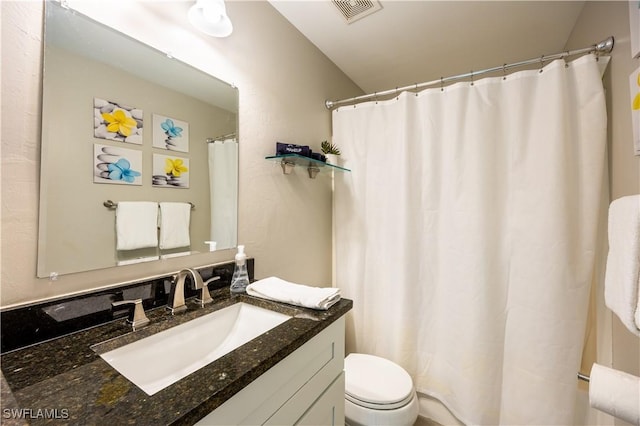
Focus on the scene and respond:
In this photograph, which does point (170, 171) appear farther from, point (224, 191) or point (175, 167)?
point (224, 191)

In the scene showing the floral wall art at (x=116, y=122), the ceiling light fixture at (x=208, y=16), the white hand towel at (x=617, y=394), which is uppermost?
the ceiling light fixture at (x=208, y=16)

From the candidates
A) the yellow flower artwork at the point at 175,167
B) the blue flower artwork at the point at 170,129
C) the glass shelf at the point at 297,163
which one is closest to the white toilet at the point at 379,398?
the glass shelf at the point at 297,163

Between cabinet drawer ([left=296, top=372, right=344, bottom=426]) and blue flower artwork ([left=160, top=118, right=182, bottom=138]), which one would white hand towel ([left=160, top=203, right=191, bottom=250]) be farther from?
cabinet drawer ([left=296, top=372, right=344, bottom=426])

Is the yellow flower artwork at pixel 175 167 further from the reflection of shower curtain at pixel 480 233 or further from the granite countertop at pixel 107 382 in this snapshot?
the reflection of shower curtain at pixel 480 233

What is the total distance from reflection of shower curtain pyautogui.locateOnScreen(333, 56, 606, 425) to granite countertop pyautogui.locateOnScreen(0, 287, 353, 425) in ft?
3.48

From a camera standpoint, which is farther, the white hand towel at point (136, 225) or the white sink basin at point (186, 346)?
the white hand towel at point (136, 225)

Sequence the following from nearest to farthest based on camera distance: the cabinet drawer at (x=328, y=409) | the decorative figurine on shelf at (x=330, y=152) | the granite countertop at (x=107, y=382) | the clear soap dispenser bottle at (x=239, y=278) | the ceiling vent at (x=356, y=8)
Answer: the granite countertop at (x=107, y=382)
the cabinet drawer at (x=328, y=409)
the clear soap dispenser bottle at (x=239, y=278)
the ceiling vent at (x=356, y=8)
the decorative figurine on shelf at (x=330, y=152)

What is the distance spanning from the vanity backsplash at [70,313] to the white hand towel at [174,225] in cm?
13

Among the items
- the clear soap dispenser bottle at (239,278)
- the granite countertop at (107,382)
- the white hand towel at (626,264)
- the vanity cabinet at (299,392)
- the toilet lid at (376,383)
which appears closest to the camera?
the granite countertop at (107,382)

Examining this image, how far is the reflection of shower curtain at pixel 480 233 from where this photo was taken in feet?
3.91

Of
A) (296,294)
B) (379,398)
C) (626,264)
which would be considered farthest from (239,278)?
(626,264)

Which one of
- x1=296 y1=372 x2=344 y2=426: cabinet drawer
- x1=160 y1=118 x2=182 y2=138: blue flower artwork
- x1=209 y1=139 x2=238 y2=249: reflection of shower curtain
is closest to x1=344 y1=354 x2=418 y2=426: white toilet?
x1=296 y1=372 x2=344 y2=426: cabinet drawer

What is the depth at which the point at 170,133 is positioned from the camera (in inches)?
38.0

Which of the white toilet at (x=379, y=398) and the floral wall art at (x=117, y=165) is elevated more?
the floral wall art at (x=117, y=165)
